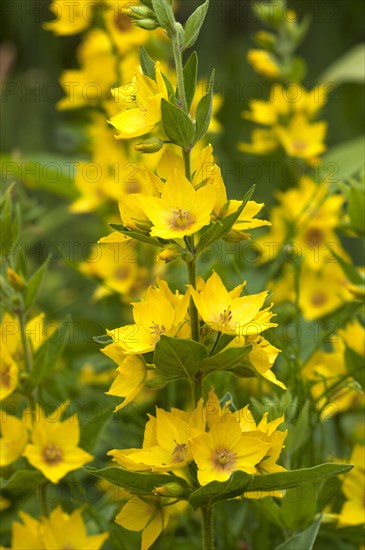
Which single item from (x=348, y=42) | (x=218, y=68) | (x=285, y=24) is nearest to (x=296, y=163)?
(x=285, y=24)

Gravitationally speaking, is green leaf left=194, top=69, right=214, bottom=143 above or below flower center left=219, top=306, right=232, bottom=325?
above

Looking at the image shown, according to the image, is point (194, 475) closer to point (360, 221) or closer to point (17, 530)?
point (17, 530)

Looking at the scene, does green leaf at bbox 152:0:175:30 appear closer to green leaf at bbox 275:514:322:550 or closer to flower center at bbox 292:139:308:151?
green leaf at bbox 275:514:322:550

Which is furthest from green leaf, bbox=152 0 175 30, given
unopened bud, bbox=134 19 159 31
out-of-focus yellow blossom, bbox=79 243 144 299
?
out-of-focus yellow blossom, bbox=79 243 144 299

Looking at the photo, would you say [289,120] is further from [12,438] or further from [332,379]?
[12,438]

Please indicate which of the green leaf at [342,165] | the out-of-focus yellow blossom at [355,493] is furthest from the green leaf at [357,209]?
the out-of-focus yellow blossom at [355,493]

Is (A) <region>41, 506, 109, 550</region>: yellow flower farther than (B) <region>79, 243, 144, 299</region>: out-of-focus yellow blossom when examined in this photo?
No

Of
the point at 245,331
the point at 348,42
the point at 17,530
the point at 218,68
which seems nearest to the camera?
the point at 245,331
